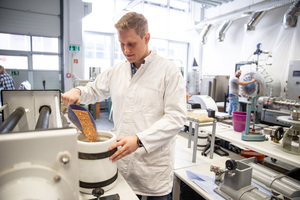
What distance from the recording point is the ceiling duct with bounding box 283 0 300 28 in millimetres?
3737

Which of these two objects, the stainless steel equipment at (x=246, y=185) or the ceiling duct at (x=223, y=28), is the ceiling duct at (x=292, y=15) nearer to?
the ceiling duct at (x=223, y=28)

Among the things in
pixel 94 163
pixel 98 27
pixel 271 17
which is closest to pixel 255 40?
pixel 271 17

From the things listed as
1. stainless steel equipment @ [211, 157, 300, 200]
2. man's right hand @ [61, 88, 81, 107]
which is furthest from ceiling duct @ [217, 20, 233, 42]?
man's right hand @ [61, 88, 81, 107]

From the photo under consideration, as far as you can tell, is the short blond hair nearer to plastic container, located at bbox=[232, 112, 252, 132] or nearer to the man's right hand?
the man's right hand

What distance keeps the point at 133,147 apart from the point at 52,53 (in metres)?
5.26

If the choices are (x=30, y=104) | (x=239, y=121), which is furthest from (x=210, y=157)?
(x=30, y=104)

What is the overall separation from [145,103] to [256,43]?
204 inches

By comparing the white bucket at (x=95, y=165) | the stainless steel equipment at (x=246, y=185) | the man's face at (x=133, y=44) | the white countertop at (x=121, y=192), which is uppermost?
the man's face at (x=133, y=44)

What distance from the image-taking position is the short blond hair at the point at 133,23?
3.06 ft

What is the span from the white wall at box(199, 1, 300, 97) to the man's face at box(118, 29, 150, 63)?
4567 mm

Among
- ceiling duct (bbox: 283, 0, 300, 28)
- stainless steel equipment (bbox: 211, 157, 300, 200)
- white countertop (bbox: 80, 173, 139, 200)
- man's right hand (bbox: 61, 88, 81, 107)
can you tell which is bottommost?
stainless steel equipment (bbox: 211, 157, 300, 200)

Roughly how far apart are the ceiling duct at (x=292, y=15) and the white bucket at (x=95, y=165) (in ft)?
15.3

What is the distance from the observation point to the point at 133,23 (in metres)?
0.93

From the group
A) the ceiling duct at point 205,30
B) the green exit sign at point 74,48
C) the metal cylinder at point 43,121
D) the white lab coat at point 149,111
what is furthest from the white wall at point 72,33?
the metal cylinder at point 43,121
